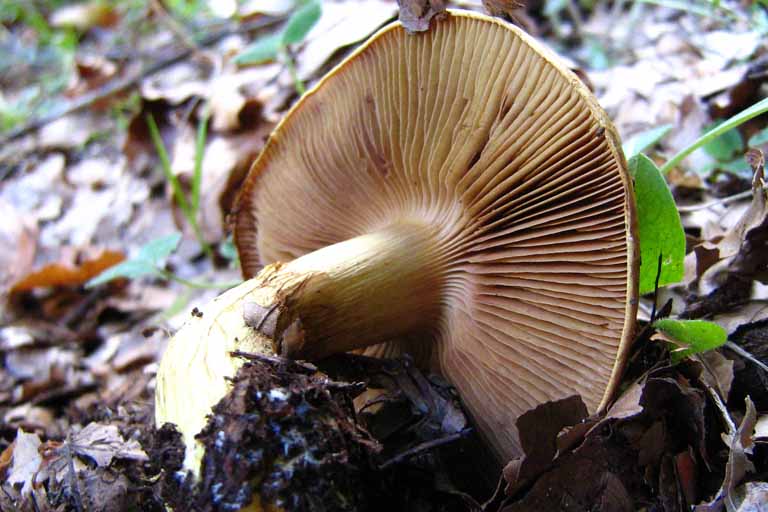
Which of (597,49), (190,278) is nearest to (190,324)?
(190,278)

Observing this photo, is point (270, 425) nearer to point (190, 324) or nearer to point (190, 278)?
point (190, 324)

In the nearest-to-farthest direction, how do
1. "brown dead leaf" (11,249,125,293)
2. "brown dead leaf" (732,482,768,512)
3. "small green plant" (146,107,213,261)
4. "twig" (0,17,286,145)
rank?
1. "brown dead leaf" (732,482,768,512)
2. "small green plant" (146,107,213,261)
3. "brown dead leaf" (11,249,125,293)
4. "twig" (0,17,286,145)

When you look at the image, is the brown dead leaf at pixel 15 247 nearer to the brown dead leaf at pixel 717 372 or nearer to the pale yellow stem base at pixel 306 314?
the pale yellow stem base at pixel 306 314

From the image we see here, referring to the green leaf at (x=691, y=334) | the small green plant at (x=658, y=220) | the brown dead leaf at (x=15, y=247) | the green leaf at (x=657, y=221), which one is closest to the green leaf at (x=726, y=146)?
the small green plant at (x=658, y=220)

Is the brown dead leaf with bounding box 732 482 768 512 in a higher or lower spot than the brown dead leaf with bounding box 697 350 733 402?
lower

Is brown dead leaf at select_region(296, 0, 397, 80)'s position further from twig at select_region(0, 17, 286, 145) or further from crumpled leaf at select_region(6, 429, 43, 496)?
crumpled leaf at select_region(6, 429, 43, 496)

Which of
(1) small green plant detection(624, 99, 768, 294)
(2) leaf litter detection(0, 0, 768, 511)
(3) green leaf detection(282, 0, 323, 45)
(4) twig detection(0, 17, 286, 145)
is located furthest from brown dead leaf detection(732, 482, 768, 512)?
(4) twig detection(0, 17, 286, 145)
